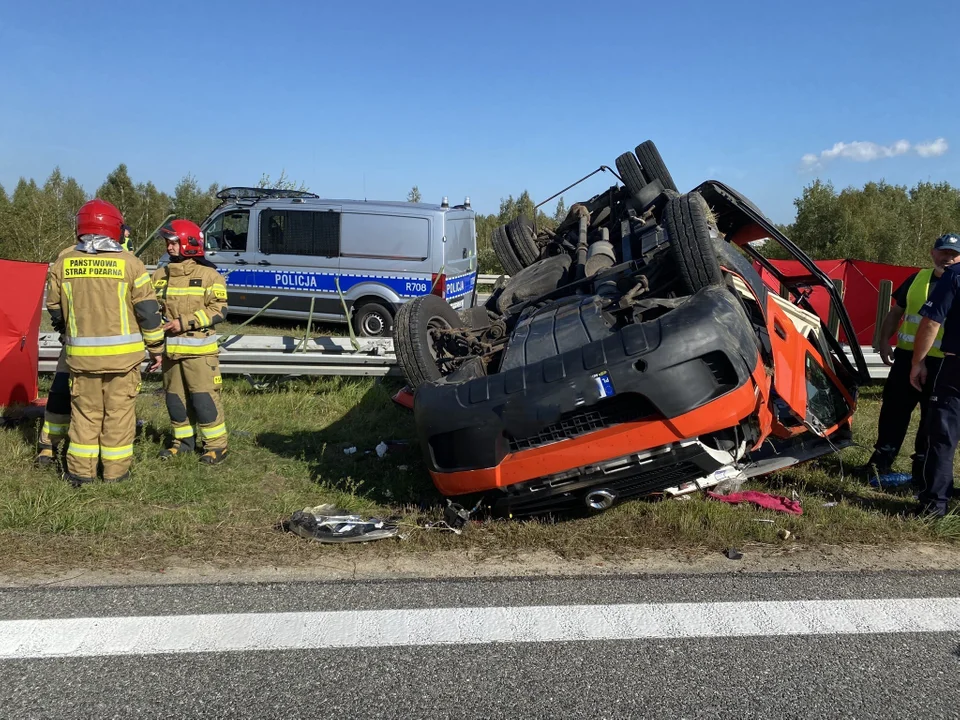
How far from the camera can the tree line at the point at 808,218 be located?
17.1 metres

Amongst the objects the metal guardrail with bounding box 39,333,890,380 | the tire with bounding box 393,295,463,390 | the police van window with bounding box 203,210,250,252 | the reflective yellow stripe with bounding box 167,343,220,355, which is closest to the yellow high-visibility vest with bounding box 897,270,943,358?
the metal guardrail with bounding box 39,333,890,380

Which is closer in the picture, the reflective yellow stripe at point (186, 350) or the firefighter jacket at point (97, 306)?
the firefighter jacket at point (97, 306)

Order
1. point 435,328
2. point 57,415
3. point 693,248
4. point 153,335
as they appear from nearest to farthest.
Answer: point 693,248
point 153,335
point 435,328
point 57,415

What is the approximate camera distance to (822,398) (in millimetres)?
A: 4344

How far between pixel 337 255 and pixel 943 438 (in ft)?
26.0

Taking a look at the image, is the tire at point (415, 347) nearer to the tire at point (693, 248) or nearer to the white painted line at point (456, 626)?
the tire at point (693, 248)

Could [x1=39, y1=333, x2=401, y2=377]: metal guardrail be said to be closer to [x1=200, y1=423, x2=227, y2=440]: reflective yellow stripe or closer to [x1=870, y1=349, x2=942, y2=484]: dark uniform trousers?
[x1=200, y1=423, x2=227, y2=440]: reflective yellow stripe

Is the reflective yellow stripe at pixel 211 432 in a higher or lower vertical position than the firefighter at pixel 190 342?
lower

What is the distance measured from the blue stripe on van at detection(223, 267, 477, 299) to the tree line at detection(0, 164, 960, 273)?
7847 millimetres

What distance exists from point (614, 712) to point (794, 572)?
148cm

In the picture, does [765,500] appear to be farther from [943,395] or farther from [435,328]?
[435,328]

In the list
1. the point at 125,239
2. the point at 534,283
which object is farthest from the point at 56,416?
the point at 534,283

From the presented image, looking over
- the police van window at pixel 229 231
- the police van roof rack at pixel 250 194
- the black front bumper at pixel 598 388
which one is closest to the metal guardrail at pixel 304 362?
the black front bumper at pixel 598 388

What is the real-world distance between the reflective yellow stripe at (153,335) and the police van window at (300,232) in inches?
232
